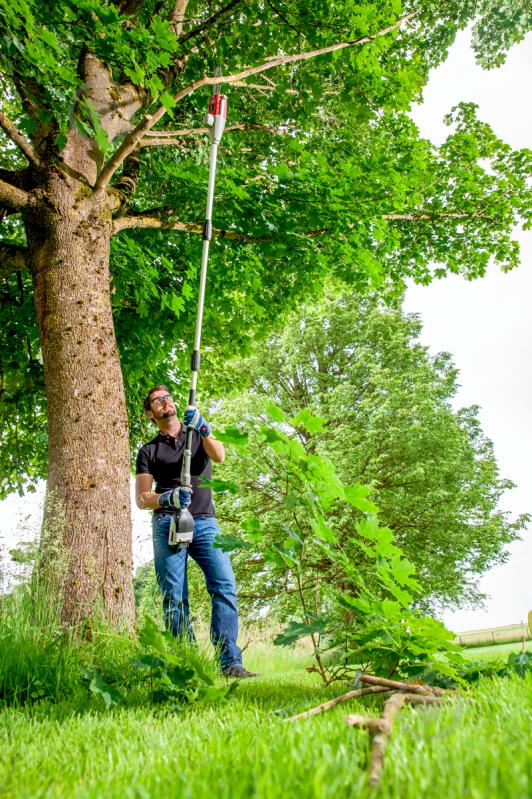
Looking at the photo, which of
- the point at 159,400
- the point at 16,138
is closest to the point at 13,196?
the point at 16,138

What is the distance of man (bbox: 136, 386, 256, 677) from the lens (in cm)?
442

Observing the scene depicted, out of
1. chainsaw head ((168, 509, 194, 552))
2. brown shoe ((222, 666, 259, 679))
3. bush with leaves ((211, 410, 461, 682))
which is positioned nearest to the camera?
bush with leaves ((211, 410, 461, 682))

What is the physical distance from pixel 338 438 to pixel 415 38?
8.94 metres

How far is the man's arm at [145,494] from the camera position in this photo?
468 cm

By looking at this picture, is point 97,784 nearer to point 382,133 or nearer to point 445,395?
point 382,133

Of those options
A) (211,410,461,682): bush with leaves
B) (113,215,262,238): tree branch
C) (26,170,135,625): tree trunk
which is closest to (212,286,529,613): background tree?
(113,215,262,238): tree branch

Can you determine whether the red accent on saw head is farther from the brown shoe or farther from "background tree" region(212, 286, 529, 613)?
"background tree" region(212, 286, 529, 613)

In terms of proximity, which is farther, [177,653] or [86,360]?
[86,360]

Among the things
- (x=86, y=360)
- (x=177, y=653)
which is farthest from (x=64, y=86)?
(x=177, y=653)

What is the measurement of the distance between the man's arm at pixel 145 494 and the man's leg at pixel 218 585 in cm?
46

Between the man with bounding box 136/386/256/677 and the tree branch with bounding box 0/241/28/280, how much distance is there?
3124 millimetres

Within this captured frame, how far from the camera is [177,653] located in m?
3.18

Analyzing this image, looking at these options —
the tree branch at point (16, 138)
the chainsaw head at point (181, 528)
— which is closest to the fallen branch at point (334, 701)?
the chainsaw head at point (181, 528)

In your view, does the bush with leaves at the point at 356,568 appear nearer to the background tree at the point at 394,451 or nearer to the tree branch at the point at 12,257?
the tree branch at the point at 12,257
